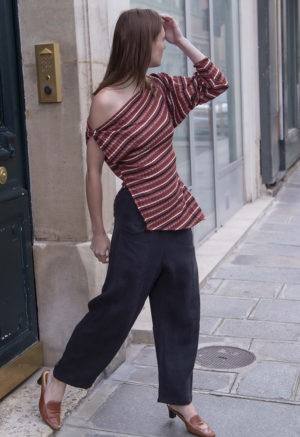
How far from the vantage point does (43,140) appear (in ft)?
11.6

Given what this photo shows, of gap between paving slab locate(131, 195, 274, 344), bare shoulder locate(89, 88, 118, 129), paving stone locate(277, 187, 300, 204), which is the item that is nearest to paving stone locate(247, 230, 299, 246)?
gap between paving slab locate(131, 195, 274, 344)

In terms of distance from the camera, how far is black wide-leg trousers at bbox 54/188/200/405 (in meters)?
2.88

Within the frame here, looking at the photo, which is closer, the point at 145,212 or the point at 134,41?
the point at 134,41

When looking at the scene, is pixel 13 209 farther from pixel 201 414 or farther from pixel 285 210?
pixel 285 210

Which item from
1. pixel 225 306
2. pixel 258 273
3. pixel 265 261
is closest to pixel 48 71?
pixel 225 306

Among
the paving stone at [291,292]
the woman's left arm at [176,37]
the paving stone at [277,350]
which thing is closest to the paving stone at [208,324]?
the paving stone at [277,350]

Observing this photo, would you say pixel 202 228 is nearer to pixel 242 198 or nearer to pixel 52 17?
pixel 242 198

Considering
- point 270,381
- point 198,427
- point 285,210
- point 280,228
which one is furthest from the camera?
point 285,210

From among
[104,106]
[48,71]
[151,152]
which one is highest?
[48,71]

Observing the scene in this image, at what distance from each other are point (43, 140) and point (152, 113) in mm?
903

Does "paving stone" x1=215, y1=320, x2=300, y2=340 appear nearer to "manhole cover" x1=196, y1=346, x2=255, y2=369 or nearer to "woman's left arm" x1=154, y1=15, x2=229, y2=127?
"manhole cover" x1=196, y1=346, x2=255, y2=369

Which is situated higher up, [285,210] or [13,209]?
[13,209]

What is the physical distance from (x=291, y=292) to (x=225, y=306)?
1.99 feet

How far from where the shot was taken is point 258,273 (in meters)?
5.79
